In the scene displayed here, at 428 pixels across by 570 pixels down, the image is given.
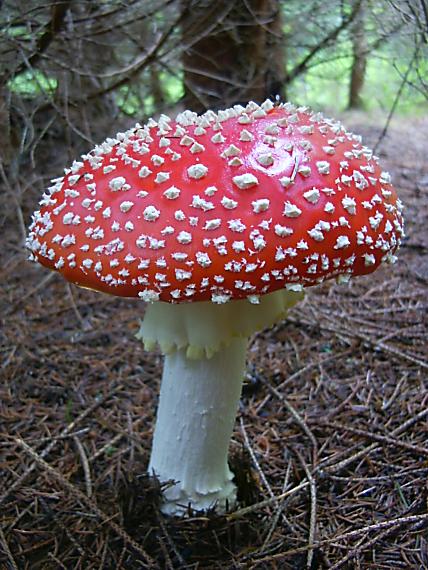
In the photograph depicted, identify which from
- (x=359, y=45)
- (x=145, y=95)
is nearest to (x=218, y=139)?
(x=359, y=45)

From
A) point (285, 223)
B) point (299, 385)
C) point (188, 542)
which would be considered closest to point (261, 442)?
point (299, 385)

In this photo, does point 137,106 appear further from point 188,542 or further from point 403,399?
point 188,542

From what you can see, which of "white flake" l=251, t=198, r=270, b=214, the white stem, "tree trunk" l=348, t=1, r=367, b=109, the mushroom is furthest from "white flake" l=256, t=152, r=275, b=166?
"tree trunk" l=348, t=1, r=367, b=109

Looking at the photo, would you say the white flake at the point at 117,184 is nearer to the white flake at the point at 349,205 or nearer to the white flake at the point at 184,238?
the white flake at the point at 184,238

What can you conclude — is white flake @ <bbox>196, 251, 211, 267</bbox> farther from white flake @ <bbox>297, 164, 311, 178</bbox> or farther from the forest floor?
the forest floor

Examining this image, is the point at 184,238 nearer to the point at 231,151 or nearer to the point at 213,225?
the point at 213,225

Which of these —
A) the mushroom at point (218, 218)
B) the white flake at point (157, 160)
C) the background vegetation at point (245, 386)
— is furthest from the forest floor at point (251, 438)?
the white flake at point (157, 160)
